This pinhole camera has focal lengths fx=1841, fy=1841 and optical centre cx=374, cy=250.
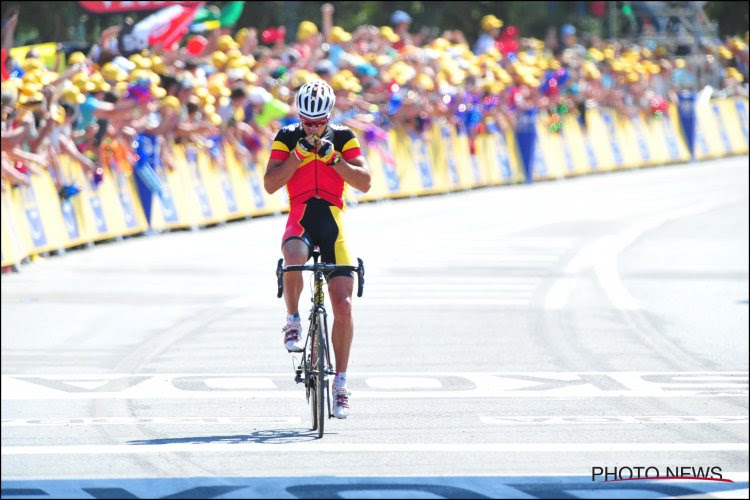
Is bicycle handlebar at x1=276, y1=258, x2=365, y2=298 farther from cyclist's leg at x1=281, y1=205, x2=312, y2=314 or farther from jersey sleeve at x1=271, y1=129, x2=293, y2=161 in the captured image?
jersey sleeve at x1=271, y1=129, x2=293, y2=161

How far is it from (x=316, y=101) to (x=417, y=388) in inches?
307

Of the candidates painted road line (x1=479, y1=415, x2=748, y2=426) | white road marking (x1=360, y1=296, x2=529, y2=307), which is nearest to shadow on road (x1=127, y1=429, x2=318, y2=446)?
painted road line (x1=479, y1=415, x2=748, y2=426)

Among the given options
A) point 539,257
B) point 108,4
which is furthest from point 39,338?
point 539,257

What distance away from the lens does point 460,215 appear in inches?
1304

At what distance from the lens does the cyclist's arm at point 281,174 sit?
6285 mm

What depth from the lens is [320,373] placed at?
25.8 feet

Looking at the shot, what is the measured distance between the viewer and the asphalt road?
994 cm

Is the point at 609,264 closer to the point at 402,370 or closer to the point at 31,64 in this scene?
the point at 31,64

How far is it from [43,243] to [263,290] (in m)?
3.89

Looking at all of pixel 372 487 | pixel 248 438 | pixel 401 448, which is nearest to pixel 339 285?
pixel 372 487

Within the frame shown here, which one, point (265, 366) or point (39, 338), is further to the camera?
point (39, 338)

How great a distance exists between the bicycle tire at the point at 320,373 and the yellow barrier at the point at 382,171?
3.48 metres

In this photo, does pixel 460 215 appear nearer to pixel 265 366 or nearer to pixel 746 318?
pixel 746 318

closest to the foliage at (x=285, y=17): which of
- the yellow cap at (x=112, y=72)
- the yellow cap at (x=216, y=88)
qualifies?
the yellow cap at (x=112, y=72)
